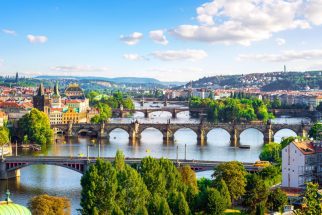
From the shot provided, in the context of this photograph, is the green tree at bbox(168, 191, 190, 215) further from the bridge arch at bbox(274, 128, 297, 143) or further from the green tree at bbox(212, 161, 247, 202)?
the bridge arch at bbox(274, 128, 297, 143)

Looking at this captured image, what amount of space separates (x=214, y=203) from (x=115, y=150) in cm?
3283

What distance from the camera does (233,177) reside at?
31.9 metres

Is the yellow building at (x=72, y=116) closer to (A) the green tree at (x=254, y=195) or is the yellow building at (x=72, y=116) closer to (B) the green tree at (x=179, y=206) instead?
(A) the green tree at (x=254, y=195)

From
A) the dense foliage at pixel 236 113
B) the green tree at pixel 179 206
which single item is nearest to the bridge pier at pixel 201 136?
the dense foliage at pixel 236 113

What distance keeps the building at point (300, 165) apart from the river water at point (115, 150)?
26.1 feet

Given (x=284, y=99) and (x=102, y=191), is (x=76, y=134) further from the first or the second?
(x=284, y=99)

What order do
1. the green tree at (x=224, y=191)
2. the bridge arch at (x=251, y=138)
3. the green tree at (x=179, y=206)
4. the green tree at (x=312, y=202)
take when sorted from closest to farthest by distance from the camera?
the green tree at (x=312, y=202) → the green tree at (x=179, y=206) → the green tree at (x=224, y=191) → the bridge arch at (x=251, y=138)

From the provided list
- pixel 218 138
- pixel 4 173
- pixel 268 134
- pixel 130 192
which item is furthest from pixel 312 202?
pixel 218 138

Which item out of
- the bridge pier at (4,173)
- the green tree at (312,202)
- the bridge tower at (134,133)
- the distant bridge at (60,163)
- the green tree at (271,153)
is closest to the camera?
the green tree at (312,202)

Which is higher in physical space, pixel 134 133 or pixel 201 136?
pixel 134 133

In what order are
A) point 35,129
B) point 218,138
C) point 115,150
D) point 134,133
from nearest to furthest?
point 115,150
point 35,129
point 134,133
point 218,138

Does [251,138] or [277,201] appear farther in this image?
[251,138]

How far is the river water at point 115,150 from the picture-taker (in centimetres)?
3838

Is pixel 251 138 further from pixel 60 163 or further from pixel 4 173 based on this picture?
pixel 4 173
